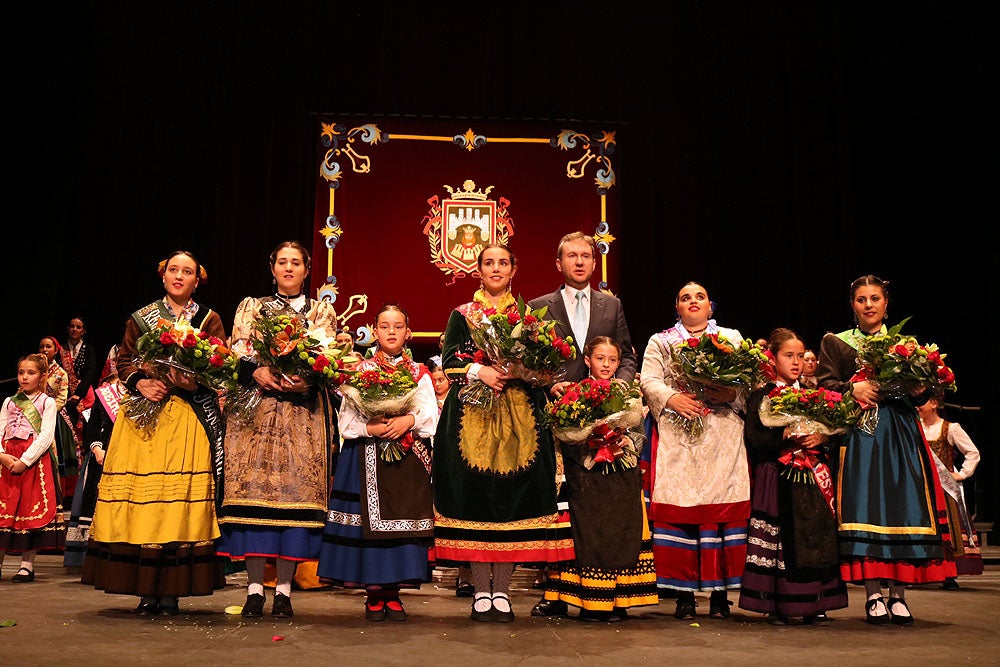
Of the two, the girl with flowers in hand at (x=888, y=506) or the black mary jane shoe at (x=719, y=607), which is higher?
the girl with flowers in hand at (x=888, y=506)

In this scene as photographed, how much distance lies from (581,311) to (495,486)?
3.12 feet

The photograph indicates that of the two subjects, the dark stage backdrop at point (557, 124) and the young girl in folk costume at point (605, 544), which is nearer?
the young girl in folk costume at point (605, 544)

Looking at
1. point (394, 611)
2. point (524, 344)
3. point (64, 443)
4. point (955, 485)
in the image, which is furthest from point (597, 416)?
point (64, 443)

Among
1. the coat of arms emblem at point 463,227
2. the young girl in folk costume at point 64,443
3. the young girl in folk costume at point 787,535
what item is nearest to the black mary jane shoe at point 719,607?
the young girl in folk costume at point 787,535

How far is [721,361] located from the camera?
4188 millimetres

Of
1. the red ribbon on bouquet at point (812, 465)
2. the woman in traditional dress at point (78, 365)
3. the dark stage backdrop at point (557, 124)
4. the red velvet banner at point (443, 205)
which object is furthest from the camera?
the red velvet banner at point (443, 205)

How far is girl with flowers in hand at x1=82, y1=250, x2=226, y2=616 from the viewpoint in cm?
407

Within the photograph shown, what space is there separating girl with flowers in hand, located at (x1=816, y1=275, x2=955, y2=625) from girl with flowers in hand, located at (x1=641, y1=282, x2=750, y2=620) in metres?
0.46

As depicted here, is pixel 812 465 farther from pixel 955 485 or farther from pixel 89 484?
pixel 89 484

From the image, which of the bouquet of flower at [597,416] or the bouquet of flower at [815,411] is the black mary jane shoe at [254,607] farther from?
the bouquet of flower at [815,411]

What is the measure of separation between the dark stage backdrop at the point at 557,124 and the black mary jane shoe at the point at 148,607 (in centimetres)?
604

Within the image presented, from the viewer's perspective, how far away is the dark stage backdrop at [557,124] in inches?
388

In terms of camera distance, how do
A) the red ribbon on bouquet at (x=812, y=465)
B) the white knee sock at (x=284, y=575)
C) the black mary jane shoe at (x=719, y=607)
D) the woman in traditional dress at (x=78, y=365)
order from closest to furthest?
the white knee sock at (x=284, y=575), the red ribbon on bouquet at (x=812, y=465), the black mary jane shoe at (x=719, y=607), the woman in traditional dress at (x=78, y=365)

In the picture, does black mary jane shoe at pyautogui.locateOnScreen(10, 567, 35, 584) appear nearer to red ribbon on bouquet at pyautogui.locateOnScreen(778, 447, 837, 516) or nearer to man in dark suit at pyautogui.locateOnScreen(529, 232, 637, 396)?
man in dark suit at pyautogui.locateOnScreen(529, 232, 637, 396)
